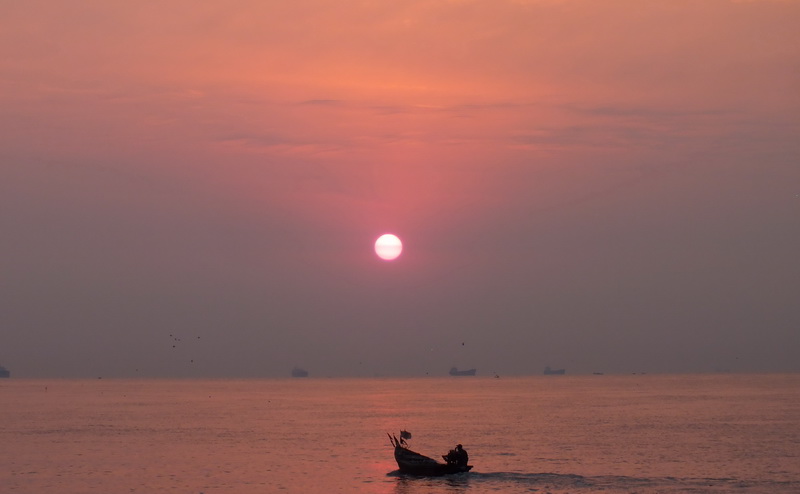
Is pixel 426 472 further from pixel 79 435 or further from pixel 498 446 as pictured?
pixel 79 435

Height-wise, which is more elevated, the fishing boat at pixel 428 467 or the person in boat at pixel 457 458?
the person in boat at pixel 457 458

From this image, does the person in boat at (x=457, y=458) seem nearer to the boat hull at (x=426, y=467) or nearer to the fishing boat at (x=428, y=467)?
the fishing boat at (x=428, y=467)

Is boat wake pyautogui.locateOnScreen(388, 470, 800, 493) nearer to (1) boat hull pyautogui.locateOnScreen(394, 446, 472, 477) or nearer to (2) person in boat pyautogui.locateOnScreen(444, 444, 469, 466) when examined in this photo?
(1) boat hull pyautogui.locateOnScreen(394, 446, 472, 477)

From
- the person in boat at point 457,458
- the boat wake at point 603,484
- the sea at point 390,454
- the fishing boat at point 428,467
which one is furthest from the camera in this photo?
the person in boat at point 457,458

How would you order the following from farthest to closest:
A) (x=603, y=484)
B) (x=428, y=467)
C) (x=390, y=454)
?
(x=390, y=454) < (x=428, y=467) < (x=603, y=484)

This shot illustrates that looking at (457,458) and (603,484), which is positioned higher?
(457,458)

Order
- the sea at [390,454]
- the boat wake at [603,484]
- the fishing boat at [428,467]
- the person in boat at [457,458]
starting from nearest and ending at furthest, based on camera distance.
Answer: the boat wake at [603,484]
the sea at [390,454]
the fishing boat at [428,467]
the person in boat at [457,458]

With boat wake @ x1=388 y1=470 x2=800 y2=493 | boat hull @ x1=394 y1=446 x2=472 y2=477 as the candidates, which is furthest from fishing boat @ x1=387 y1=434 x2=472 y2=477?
boat wake @ x1=388 y1=470 x2=800 y2=493

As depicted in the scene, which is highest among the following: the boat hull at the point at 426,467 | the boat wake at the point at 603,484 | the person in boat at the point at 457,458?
the person in boat at the point at 457,458

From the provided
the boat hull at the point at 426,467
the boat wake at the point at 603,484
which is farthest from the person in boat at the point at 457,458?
the boat wake at the point at 603,484

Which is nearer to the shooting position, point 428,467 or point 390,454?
point 428,467

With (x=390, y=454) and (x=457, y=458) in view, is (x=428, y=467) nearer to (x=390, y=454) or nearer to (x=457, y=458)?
(x=457, y=458)

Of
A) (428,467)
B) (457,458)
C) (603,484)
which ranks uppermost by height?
(457,458)

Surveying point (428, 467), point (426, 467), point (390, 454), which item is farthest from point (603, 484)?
point (390, 454)
